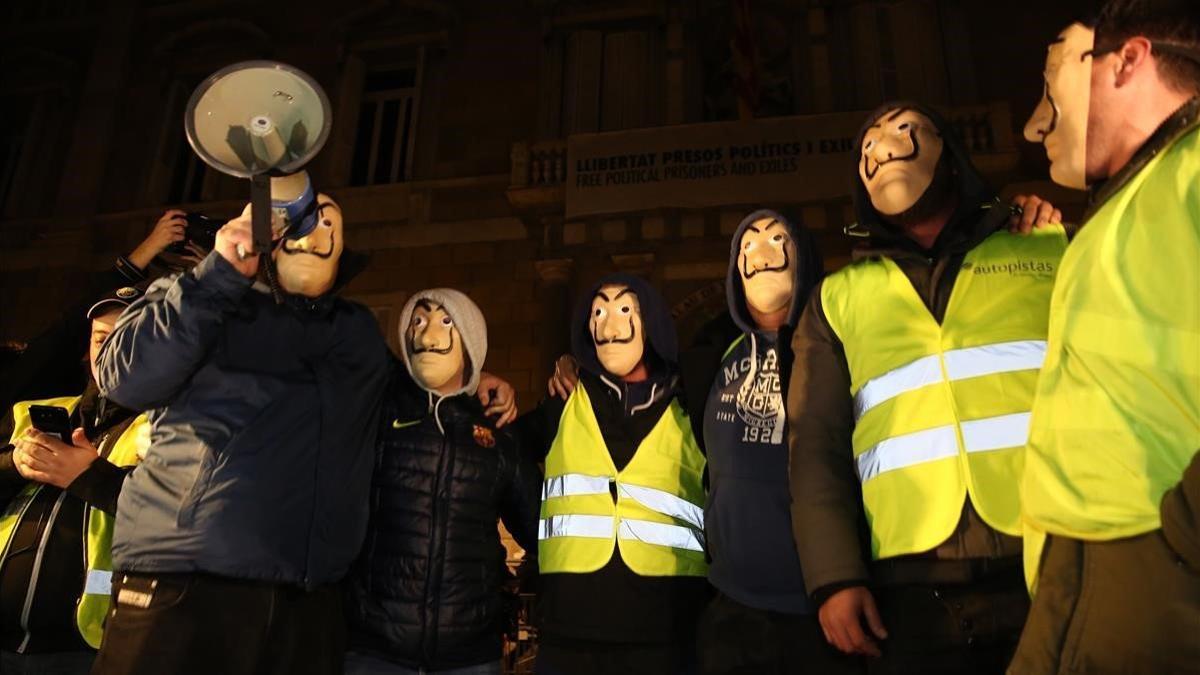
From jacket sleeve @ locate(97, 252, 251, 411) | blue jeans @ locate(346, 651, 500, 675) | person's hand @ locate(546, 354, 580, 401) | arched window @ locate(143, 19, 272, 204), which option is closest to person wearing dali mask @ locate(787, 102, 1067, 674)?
person's hand @ locate(546, 354, 580, 401)

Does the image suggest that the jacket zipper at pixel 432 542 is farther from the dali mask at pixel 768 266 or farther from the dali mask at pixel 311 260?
the dali mask at pixel 768 266

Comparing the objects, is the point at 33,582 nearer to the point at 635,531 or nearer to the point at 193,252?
the point at 193,252

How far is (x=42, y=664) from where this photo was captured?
2.78m

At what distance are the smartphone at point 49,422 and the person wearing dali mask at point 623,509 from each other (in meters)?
1.65

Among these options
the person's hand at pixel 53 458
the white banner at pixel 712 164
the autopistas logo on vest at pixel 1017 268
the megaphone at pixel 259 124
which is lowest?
the person's hand at pixel 53 458

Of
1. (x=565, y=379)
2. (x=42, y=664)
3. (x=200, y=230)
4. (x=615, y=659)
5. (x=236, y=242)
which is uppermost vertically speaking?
(x=200, y=230)

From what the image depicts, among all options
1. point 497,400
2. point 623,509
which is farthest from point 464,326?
point 623,509

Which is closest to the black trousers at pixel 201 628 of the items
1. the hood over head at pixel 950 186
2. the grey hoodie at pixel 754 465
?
the grey hoodie at pixel 754 465

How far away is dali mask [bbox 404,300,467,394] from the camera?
115 inches

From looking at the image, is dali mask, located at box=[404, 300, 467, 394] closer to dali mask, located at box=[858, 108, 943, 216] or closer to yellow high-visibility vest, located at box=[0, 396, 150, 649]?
yellow high-visibility vest, located at box=[0, 396, 150, 649]

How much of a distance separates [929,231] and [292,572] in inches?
77.1

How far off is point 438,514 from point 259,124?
1.29m

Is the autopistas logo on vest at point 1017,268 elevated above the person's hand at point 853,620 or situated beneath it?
elevated above

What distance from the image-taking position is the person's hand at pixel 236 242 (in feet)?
6.66
